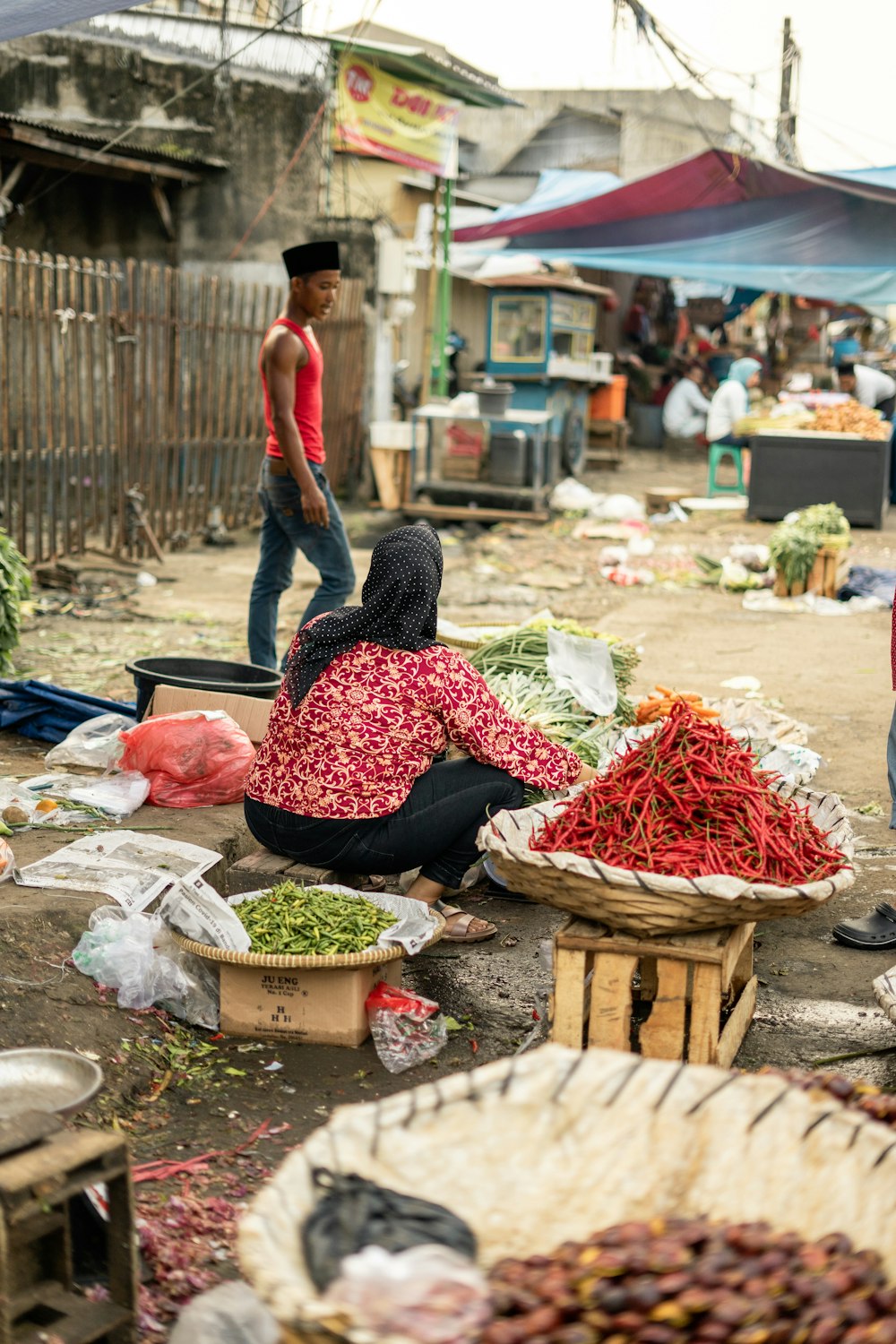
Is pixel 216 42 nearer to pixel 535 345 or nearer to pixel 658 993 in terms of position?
pixel 535 345

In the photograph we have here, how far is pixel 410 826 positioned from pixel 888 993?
150 cm

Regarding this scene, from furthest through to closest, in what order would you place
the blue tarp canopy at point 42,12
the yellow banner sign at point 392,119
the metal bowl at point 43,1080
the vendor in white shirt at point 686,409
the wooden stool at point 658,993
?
the vendor in white shirt at point 686,409, the yellow banner sign at point 392,119, the blue tarp canopy at point 42,12, the wooden stool at point 658,993, the metal bowl at point 43,1080

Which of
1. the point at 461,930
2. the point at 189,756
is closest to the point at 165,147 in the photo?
the point at 189,756

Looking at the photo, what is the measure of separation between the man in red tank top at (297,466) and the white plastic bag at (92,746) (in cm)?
115

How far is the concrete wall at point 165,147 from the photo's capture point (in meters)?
13.5

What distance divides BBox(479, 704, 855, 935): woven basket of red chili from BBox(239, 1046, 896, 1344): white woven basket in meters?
0.96

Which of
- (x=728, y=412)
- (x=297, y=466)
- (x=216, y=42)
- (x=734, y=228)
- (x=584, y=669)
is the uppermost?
(x=216, y=42)

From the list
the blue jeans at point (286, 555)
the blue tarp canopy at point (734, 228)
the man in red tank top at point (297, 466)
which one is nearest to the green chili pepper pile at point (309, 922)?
the man in red tank top at point (297, 466)

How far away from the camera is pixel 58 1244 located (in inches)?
86.6

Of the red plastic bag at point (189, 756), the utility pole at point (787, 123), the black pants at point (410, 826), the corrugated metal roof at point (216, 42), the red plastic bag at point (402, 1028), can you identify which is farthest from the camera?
the utility pole at point (787, 123)

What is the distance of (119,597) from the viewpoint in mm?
9945

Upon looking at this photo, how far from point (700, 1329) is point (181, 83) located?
47.9 ft

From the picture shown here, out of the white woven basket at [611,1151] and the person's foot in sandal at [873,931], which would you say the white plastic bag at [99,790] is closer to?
the person's foot in sandal at [873,931]

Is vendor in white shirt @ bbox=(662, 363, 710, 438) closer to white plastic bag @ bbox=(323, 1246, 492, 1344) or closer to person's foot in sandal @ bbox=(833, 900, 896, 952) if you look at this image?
person's foot in sandal @ bbox=(833, 900, 896, 952)
